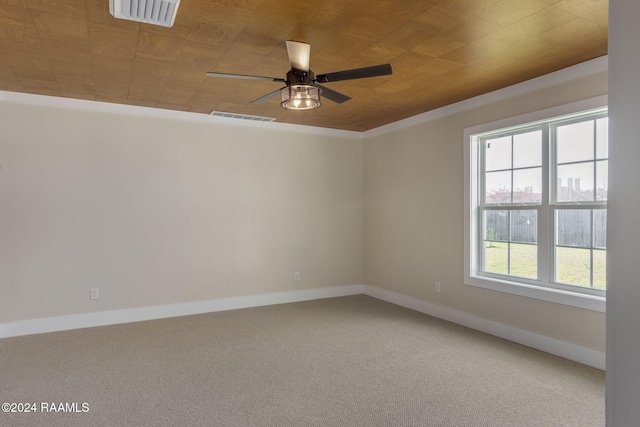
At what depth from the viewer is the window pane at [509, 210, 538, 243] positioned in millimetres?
3977

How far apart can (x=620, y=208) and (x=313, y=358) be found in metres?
3.39

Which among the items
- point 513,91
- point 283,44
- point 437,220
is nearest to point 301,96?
point 283,44

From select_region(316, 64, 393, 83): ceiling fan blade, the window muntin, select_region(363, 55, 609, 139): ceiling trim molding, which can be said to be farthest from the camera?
the window muntin

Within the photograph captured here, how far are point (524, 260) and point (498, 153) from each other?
1.20 metres

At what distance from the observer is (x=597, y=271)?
3.46 meters

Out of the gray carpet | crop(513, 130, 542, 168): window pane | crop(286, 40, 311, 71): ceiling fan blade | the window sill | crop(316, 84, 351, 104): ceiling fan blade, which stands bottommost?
the gray carpet

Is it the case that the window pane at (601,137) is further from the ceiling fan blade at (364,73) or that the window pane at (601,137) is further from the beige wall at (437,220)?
the ceiling fan blade at (364,73)

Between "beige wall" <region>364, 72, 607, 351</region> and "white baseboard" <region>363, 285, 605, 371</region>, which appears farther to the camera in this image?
"beige wall" <region>364, 72, 607, 351</region>

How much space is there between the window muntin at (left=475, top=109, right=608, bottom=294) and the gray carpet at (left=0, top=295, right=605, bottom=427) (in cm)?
82

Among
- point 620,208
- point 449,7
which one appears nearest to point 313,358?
point 449,7

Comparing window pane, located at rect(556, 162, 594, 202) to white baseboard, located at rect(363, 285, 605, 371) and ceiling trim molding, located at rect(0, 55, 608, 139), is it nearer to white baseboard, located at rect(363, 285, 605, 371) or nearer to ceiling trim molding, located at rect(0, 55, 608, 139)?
ceiling trim molding, located at rect(0, 55, 608, 139)

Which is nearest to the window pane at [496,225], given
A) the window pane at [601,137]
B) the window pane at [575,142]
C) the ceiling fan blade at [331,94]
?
the window pane at [575,142]

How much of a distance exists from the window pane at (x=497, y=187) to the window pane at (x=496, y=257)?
0.49m

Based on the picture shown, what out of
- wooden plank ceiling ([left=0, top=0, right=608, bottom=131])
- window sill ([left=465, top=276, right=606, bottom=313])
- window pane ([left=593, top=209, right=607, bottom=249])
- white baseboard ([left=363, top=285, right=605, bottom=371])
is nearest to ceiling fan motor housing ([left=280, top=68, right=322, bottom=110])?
wooden plank ceiling ([left=0, top=0, right=608, bottom=131])
